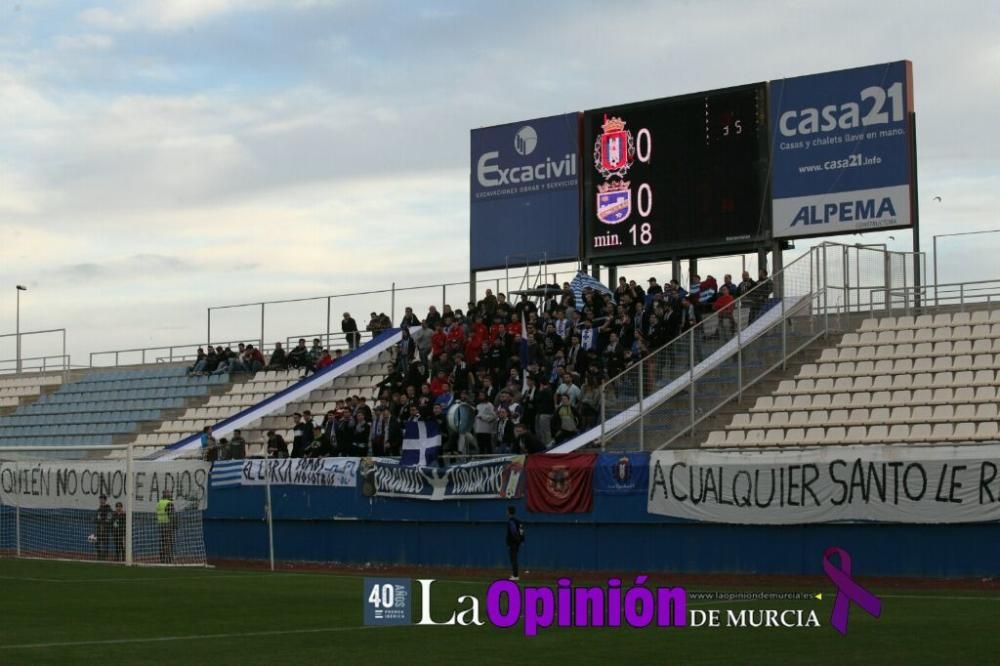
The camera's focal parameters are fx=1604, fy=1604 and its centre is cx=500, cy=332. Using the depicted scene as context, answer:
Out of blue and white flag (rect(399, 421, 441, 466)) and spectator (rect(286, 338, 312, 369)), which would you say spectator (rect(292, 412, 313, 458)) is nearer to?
blue and white flag (rect(399, 421, 441, 466))

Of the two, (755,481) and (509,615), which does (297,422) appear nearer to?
(755,481)

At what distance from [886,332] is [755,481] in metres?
6.81

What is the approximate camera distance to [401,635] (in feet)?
57.4

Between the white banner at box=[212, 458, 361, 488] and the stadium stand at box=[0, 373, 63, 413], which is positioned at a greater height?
the stadium stand at box=[0, 373, 63, 413]

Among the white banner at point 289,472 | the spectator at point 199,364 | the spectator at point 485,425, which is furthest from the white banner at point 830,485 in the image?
the spectator at point 199,364

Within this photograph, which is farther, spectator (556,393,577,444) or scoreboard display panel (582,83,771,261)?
scoreboard display panel (582,83,771,261)

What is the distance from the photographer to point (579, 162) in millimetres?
40188

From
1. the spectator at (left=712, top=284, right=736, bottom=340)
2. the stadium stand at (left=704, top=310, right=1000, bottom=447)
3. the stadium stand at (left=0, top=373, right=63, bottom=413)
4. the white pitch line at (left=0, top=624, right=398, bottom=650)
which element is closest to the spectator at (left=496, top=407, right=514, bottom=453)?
the stadium stand at (left=704, top=310, right=1000, bottom=447)

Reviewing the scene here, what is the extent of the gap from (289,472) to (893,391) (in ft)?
43.0

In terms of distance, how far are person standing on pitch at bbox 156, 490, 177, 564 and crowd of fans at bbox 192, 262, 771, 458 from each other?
2.19 m

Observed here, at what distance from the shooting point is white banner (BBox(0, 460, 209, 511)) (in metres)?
36.2

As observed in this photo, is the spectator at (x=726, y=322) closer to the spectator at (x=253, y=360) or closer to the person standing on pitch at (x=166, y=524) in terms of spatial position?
the person standing on pitch at (x=166, y=524)

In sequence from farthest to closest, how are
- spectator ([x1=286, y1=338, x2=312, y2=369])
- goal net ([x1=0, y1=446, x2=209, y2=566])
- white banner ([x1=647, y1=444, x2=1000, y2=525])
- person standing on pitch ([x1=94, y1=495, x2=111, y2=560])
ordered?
1. spectator ([x1=286, y1=338, x2=312, y2=369])
2. person standing on pitch ([x1=94, y1=495, x2=111, y2=560])
3. goal net ([x1=0, y1=446, x2=209, y2=566])
4. white banner ([x1=647, y1=444, x2=1000, y2=525])

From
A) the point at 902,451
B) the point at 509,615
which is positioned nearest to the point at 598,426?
the point at 902,451
